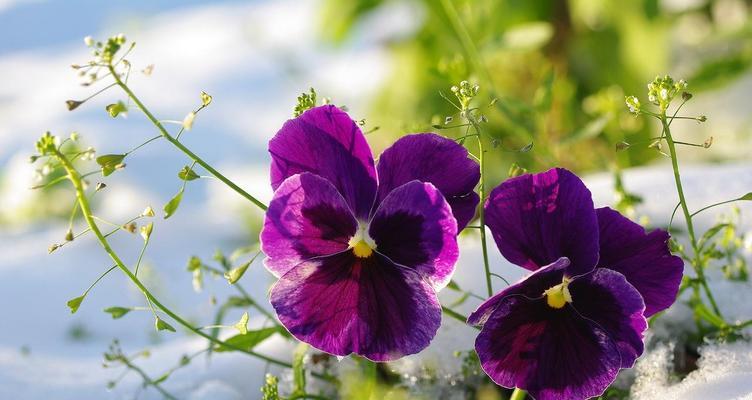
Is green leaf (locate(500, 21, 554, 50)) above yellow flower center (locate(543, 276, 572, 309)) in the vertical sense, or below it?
above

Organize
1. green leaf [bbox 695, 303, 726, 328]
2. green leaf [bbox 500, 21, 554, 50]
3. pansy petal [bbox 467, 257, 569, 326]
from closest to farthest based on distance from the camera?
pansy petal [bbox 467, 257, 569, 326], green leaf [bbox 695, 303, 726, 328], green leaf [bbox 500, 21, 554, 50]

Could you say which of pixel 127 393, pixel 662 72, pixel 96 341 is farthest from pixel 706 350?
pixel 662 72

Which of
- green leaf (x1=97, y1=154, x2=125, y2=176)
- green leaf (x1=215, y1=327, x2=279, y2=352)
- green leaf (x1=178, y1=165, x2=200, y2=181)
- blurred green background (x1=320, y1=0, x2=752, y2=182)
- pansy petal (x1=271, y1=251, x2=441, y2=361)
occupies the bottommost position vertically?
pansy petal (x1=271, y1=251, x2=441, y2=361)

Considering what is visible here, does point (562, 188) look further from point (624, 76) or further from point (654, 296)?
point (624, 76)

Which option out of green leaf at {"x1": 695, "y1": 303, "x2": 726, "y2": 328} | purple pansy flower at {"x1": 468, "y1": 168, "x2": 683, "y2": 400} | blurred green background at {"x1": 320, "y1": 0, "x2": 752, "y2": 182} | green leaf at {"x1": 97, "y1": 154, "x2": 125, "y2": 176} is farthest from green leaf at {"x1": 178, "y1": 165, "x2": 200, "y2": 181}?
blurred green background at {"x1": 320, "y1": 0, "x2": 752, "y2": 182}

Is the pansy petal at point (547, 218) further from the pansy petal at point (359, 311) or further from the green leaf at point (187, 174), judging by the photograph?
the green leaf at point (187, 174)

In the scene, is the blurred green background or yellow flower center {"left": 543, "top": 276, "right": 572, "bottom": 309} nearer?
yellow flower center {"left": 543, "top": 276, "right": 572, "bottom": 309}

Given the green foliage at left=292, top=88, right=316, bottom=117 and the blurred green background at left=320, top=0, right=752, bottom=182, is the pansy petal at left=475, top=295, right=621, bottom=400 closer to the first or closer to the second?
the green foliage at left=292, top=88, right=316, bottom=117

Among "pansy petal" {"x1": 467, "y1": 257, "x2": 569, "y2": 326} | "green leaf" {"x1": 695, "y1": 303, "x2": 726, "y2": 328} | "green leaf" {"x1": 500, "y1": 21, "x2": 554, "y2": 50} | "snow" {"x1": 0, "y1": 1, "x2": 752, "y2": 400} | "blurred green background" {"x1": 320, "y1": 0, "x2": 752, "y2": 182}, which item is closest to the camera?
"pansy petal" {"x1": 467, "y1": 257, "x2": 569, "y2": 326}
